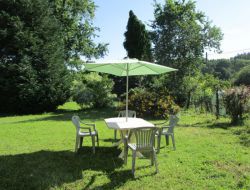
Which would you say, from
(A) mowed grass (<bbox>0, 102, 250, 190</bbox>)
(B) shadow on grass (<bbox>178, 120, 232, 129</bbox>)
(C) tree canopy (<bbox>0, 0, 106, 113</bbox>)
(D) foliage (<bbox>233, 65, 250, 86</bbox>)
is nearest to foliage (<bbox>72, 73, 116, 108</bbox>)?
(C) tree canopy (<bbox>0, 0, 106, 113</bbox>)

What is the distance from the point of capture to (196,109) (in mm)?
15000

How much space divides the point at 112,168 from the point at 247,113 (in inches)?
298

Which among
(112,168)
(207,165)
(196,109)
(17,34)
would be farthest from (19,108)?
(207,165)

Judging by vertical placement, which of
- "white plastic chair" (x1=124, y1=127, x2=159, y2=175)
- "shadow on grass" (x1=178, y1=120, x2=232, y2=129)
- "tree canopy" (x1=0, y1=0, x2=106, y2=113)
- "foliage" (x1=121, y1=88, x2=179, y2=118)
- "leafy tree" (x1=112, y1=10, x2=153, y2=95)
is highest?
"leafy tree" (x1=112, y1=10, x2=153, y2=95)

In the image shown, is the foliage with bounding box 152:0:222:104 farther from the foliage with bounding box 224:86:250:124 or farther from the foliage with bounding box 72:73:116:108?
the foliage with bounding box 224:86:250:124

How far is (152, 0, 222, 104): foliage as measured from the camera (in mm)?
15812

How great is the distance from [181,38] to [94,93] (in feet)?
21.5

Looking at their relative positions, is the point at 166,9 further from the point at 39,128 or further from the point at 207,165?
the point at 207,165

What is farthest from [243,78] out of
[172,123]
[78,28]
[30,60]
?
[172,123]

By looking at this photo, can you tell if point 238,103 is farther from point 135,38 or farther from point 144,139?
point 135,38

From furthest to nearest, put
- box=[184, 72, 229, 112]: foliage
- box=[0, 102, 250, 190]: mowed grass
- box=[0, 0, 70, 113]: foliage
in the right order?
box=[0, 0, 70, 113]: foliage → box=[184, 72, 229, 112]: foliage → box=[0, 102, 250, 190]: mowed grass

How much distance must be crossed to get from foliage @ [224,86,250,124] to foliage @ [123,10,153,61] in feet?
39.3

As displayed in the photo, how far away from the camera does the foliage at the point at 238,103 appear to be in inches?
402

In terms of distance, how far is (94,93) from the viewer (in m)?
16.6
